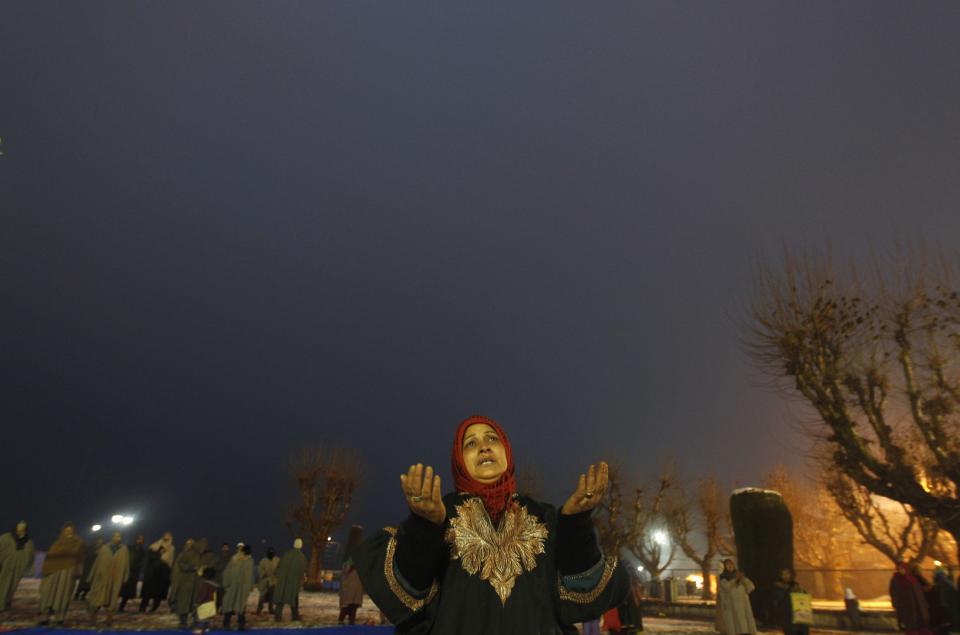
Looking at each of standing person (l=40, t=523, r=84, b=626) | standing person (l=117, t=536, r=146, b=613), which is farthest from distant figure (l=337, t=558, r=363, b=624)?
standing person (l=117, t=536, r=146, b=613)

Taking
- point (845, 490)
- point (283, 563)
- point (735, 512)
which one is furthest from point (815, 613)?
point (283, 563)

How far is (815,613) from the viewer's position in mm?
20188

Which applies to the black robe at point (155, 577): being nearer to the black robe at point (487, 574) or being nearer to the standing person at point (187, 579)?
the standing person at point (187, 579)

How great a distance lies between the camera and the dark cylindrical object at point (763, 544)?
1852 centimetres

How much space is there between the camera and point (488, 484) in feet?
11.3

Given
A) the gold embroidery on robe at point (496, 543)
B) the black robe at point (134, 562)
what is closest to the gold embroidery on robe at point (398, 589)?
the gold embroidery on robe at point (496, 543)

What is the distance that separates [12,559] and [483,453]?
14.2m

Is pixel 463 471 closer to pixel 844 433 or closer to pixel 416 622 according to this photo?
pixel 416 622

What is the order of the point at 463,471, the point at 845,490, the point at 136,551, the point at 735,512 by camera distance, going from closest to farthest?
the point at 463,471 → the point at 136,551 → the point at 735,512 → the point at 845,490

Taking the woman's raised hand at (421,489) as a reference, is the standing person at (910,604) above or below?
below

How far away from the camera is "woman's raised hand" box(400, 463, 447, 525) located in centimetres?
264

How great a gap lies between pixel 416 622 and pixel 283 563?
13.6m

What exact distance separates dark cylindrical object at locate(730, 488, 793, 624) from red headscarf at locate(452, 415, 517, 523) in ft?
59.0

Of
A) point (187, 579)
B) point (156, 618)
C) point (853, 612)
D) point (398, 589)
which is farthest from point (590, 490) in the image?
point (853, 612)
